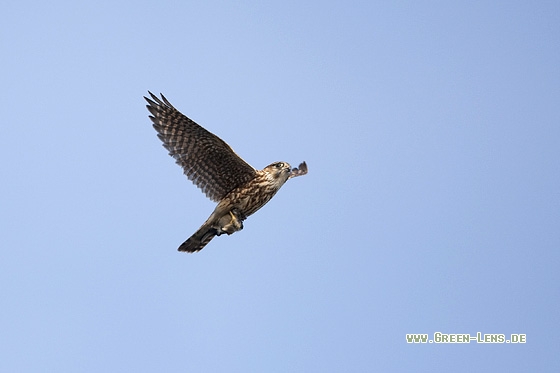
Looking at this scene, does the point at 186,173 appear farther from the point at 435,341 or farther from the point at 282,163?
the point at 435,341

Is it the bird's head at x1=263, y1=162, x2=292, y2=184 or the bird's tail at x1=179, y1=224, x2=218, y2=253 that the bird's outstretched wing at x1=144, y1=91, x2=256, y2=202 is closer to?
the bird's head at x1=263, y1=162, x2=292, y2=184

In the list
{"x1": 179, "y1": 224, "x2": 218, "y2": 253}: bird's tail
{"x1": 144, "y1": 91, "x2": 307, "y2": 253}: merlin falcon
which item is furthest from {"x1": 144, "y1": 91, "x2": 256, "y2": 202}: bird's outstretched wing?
{"x1": 179, "y1": 224, "x2": 218, "y2": 253}: bird's tail

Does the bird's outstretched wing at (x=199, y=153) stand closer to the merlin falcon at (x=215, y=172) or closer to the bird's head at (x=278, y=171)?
the merlin falcon at (x=215, y=172)

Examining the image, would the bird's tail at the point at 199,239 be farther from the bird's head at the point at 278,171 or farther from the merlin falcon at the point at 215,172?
the bird's head at the point at 278,171

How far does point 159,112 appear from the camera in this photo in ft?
56.6

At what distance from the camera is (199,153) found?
17.3 m

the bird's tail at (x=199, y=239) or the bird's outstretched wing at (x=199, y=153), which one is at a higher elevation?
the bird's outstretched wing at (x=199, y=153)

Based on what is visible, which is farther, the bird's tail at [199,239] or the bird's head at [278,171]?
the bird's tail at [199,239]

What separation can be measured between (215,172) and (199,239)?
1.33 m

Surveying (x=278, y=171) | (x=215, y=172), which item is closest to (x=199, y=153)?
(x=215, y=172)

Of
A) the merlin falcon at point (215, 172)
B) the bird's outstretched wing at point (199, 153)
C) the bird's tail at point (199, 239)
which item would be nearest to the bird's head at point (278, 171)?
the merlin falcon at point (215, 172)

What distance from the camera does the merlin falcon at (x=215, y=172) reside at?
17031 mm

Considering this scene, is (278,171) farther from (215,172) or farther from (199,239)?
(199,239)

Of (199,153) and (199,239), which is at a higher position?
(199,153)
